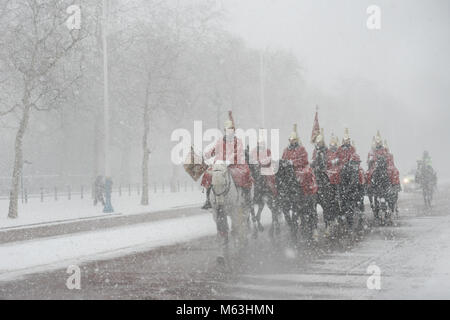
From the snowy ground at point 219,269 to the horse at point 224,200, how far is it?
60cm

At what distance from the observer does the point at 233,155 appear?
41.9 feet

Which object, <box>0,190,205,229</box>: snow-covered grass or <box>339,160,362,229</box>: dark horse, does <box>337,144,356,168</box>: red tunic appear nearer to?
<box>339,160,362,229</box>: dark horse

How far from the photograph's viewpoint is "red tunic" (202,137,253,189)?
12.7 metres

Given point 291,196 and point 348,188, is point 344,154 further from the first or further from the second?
point 291,196

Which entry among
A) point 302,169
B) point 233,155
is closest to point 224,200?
point 233,155

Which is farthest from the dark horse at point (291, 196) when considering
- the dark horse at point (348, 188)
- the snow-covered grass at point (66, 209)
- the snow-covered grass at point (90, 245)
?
the snow-covered grass at point (66, 209)

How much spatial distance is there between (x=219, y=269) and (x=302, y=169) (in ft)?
15.8

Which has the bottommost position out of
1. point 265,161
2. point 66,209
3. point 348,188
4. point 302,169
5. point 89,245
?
point 89,245

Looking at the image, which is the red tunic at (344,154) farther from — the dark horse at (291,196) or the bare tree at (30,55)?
the bare tree at (30,55)

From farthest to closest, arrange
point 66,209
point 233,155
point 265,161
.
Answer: point 66,209 → point 265,161 → point 233,155

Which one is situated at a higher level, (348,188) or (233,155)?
(233,155)

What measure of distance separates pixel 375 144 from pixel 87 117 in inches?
1021
